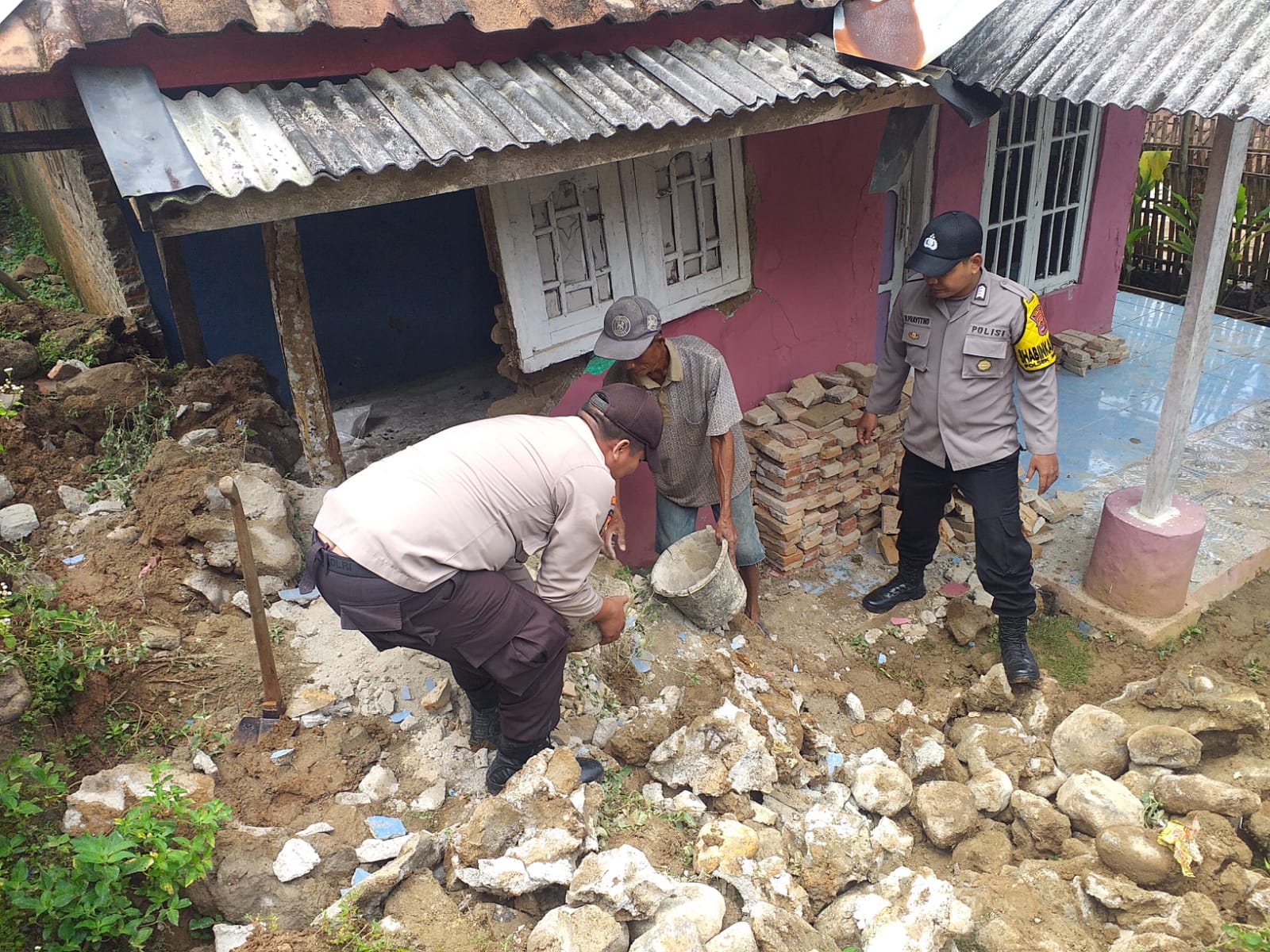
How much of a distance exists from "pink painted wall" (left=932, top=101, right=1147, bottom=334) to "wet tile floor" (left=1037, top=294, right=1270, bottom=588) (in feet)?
1.79

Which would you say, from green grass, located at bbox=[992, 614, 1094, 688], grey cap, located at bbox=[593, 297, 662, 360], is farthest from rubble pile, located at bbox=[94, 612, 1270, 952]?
grey cap, located at bbox=[593, 297, 662, 360]

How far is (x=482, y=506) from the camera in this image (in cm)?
309

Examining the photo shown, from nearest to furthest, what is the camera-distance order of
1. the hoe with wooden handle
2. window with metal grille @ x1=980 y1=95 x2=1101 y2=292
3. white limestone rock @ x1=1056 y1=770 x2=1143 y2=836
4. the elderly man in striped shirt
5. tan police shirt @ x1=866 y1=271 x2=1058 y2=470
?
the hoe with wooden handle
white limestone rock @ x1=1056 y1=770 x2=1143 y2=836
the elderly man in striped shirt
tan police shirt @ x1=866 y1=271 x2=1058 y2=470
window with metal grille @ x1=980 y1=95 x2=1101 y2=292

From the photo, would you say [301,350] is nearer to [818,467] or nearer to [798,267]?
[818,467]

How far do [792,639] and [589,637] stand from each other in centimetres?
207

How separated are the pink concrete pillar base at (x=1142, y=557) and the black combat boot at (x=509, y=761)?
3.42m

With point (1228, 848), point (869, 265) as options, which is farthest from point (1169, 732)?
point (869, 265)

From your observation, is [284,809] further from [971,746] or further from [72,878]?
[971,746]

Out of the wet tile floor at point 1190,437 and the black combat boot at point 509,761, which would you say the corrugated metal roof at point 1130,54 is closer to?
the wet tile floor at point 1190,437

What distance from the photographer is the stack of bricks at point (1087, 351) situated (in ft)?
26.8

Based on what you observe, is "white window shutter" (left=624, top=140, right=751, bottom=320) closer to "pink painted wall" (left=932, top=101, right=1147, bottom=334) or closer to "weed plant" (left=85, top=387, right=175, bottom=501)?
"pink painted wall" (left=932, top=101, right=1147, bottom=334)

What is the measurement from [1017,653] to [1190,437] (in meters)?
3.49

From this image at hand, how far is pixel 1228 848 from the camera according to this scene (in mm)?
3482

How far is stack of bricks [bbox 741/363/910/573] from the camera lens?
5.71m
